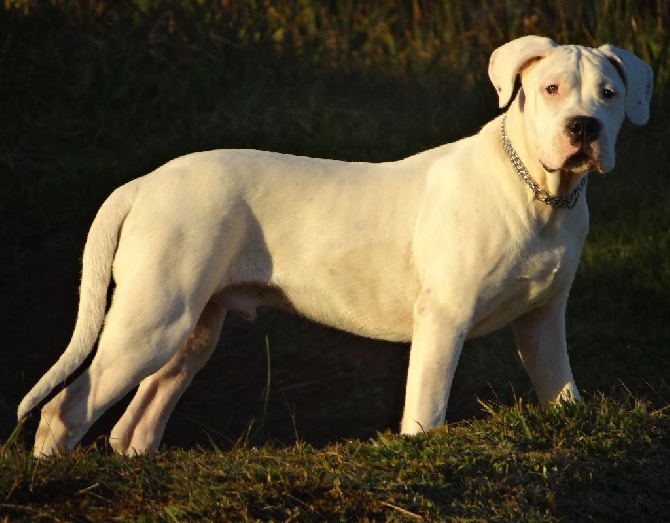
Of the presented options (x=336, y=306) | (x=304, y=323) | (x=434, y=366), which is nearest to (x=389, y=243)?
(x=336, y=306)

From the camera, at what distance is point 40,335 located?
823 cm

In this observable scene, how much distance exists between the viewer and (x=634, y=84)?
5512 mm

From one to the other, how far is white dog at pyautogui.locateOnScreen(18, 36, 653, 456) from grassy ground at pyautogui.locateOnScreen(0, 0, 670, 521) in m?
0.37

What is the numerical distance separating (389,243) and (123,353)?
1.18m

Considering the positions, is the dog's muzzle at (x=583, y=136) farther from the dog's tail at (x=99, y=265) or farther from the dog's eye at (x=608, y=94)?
the dog's tail at (x=99, y=265)

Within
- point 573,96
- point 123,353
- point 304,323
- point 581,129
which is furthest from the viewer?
point 304,323

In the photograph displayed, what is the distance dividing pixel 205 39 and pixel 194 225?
4567 millimetres

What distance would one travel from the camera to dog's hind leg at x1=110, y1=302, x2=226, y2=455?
613cm

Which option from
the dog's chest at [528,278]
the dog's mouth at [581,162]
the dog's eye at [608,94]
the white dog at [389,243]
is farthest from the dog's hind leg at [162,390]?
the dog's eye at [608,94]

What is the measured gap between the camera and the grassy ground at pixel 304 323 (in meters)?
4.79

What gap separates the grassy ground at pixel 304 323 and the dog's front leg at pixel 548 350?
24cm

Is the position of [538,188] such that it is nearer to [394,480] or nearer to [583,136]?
[583,136]

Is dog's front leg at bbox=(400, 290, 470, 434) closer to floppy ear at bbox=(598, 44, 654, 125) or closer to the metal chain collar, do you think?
the metal chain collar

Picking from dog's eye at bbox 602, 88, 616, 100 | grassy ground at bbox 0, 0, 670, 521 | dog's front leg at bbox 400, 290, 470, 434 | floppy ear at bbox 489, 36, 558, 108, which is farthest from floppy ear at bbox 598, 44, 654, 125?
grassy ground at bbox 0, 0, 670, 521
